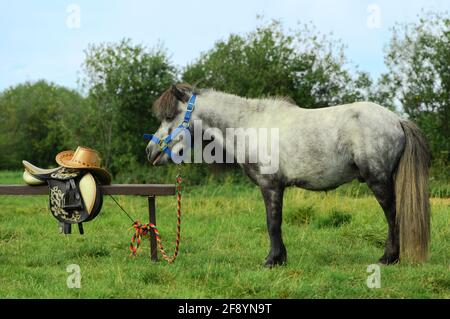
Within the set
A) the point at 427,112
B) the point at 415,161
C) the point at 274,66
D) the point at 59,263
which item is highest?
the point at 274,66

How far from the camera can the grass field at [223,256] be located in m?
4.64

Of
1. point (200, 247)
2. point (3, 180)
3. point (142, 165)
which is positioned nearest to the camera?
point (200, 247)

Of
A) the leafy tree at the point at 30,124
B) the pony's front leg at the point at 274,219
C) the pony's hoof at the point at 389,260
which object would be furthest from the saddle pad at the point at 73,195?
the leafy tree at the point at 30,124

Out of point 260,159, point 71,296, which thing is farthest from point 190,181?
point 71,296

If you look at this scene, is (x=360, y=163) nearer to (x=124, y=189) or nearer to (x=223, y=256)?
(x=223, y=256)

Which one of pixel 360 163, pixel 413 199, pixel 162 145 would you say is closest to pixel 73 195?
pixel 162 145

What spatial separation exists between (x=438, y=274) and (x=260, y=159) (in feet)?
6.27

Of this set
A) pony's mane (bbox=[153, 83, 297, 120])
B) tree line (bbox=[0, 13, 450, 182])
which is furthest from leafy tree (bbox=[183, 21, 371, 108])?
pony's mane (bbox=[153, 83, 297, 120])

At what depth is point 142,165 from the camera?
633 inches

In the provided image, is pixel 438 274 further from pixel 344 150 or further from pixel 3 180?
pixel 3 180

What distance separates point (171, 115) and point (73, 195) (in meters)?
1.24

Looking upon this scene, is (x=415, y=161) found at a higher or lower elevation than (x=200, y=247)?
higher

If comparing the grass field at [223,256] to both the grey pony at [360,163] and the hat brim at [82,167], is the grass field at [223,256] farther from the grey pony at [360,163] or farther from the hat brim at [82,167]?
the hat brim at [82,167]

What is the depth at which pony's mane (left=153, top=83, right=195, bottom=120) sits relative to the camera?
5695mm
